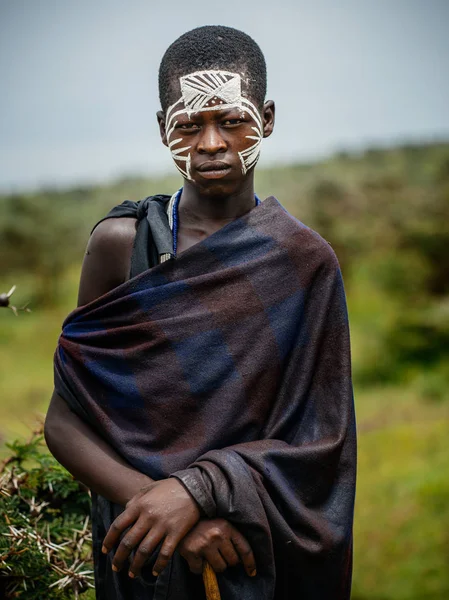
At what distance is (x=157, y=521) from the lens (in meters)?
1.68

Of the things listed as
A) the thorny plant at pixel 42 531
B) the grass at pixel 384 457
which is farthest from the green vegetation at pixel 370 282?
the thorny plant at pixel 42 531

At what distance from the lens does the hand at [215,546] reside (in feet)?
5.57

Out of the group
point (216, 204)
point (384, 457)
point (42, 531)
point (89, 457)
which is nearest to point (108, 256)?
point (216, 204)

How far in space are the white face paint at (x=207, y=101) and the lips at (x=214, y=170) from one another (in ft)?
0.15

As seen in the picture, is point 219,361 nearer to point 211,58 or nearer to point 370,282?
point 211,58

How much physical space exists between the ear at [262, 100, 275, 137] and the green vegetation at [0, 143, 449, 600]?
3524 millimetres

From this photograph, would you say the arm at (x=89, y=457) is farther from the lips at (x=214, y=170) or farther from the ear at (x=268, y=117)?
the ear at (x=268, y=117)

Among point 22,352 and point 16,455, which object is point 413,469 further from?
point 22,352

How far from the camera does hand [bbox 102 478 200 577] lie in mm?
1669

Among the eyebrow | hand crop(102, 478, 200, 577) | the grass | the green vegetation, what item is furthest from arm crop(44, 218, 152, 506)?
the green vegetation

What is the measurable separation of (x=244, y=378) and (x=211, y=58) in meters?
0.86

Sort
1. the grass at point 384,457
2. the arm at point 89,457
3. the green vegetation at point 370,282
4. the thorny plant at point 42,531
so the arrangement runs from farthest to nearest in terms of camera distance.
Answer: the green vegetation at point 370,282
the grass at point 384,457
the thorny plant at point 42,531
the arm at point 89,457

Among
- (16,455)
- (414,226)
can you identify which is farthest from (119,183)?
(16,455)

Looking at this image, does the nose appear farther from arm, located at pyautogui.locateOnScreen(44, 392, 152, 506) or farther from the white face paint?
arm, located at pyautogui.locateOnScreen(44, 392, 152, 506)
